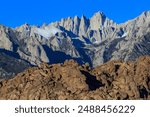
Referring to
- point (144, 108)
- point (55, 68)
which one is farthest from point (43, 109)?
point (55, 68)

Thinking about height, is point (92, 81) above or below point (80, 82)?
above

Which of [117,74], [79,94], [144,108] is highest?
[117,74]

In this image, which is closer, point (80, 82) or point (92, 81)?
point (80, 82)

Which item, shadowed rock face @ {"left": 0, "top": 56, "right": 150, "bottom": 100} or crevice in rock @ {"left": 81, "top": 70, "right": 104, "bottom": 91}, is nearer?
shadowed rock face @ {"left": 0, "top": 56, "right": 150, "bottom": 100}

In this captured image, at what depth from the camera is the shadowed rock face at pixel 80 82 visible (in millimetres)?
77500

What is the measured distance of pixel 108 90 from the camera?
7531 centimetres

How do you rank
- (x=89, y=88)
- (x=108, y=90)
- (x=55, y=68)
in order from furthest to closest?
(x=55, y=68), (x=89, y=88), (x=108, y=90)

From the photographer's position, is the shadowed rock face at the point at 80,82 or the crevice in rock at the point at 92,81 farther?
the crevice in rock at the point at 92,81

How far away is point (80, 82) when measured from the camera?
83.8 m

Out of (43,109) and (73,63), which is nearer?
(43,109)

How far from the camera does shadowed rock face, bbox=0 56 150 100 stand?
254 feet

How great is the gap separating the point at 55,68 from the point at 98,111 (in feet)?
256

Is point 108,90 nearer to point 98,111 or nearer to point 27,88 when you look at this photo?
point 27,88

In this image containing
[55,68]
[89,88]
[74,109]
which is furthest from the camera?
[55,68]
